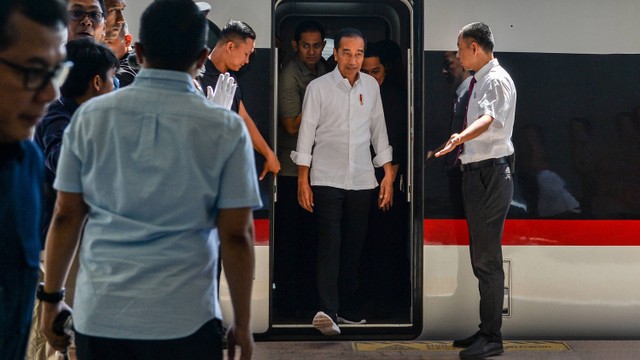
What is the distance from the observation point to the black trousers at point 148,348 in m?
2.04

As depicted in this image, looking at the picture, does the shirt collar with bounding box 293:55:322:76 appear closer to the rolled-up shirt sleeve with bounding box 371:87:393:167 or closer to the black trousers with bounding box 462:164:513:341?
the rolled-up shirt sleeve with bounding box 371:87:393:167

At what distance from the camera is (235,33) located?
4617 mm

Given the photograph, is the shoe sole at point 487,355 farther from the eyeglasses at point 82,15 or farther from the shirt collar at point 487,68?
the eyeglasses at point 82,15

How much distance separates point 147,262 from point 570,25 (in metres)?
3.52

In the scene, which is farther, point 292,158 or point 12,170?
point 292,158

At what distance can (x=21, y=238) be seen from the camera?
5.41 feet

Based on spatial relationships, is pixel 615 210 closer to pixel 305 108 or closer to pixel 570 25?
pixel 570 25

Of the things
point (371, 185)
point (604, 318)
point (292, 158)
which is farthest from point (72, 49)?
point (604, 318)

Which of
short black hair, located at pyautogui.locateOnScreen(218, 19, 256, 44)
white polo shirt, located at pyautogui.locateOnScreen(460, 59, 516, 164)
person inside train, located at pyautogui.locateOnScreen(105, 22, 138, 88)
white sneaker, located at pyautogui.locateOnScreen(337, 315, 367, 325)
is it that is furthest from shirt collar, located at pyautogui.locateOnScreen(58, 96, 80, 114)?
white sneaker, located at pyautogui.locateOnScreen(337, 315, 367, 325)

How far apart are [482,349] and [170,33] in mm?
3007

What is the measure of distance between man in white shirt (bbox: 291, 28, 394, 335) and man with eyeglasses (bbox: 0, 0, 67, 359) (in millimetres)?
3380

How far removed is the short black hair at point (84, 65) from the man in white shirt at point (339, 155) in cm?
198

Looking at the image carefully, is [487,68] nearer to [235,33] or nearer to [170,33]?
[235,33]

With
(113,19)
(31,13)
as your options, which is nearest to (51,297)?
(31,13)
